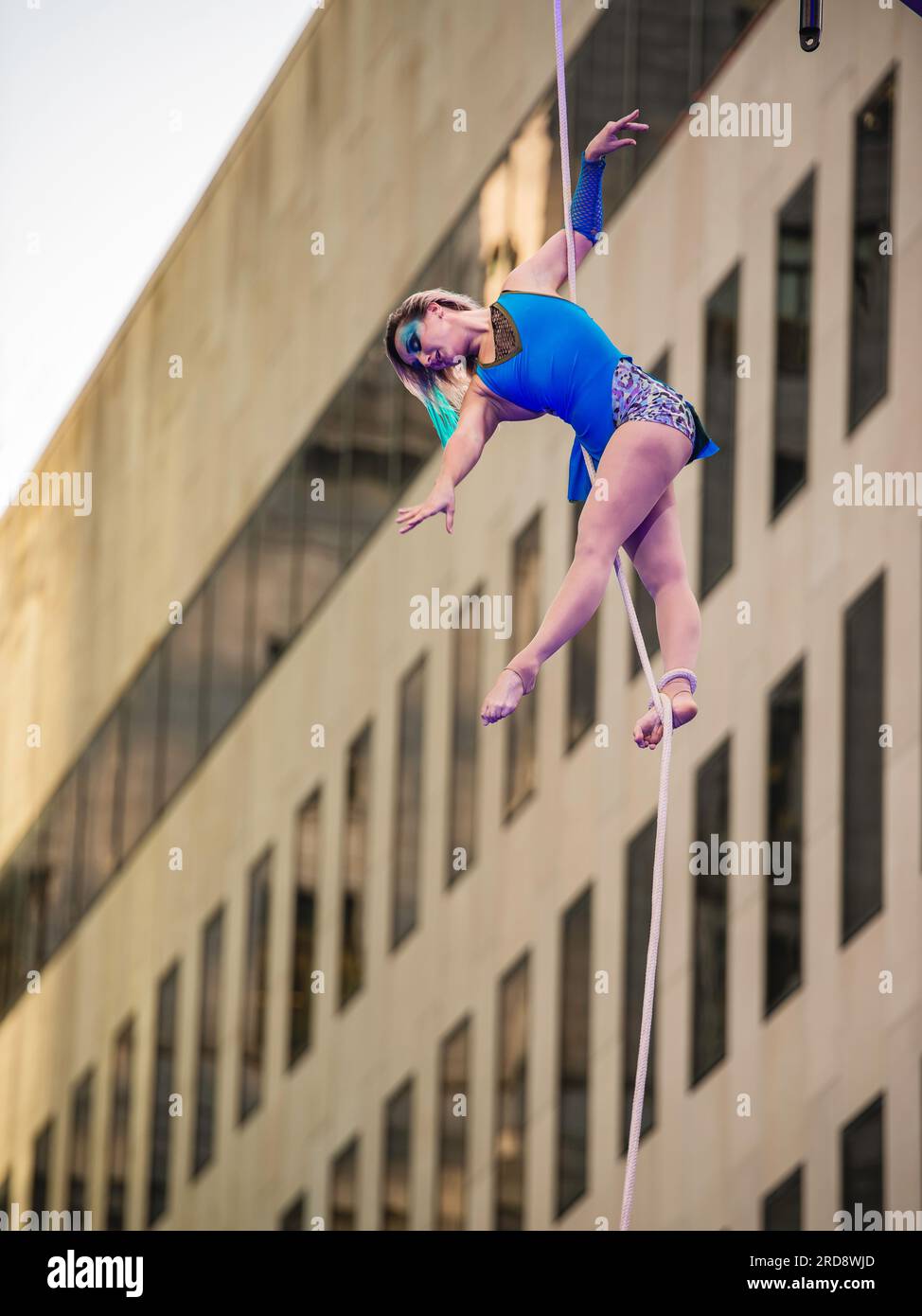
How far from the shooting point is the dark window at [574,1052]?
15508mm

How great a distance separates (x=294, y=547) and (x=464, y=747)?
2.82 meters

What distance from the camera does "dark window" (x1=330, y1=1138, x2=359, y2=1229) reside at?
16781 mm

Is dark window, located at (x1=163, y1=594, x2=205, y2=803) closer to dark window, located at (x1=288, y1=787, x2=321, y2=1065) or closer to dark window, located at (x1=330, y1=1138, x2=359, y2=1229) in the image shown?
dark window, located at (x1=288, y1=787, x2=321, y2=1065)

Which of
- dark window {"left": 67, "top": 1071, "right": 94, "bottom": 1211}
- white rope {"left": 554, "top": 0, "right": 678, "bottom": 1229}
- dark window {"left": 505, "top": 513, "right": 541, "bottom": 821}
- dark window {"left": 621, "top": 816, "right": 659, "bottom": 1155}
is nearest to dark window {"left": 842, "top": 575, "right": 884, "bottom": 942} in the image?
dark window {"left": 621, "top": 816, "right": 659, "bottom": 1155}

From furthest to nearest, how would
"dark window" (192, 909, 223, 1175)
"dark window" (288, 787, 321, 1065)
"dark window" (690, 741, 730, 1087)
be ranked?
"dark window" (192, 909, 223, 1175), "dark window" (288, 787, 321, 1065), "dark window" (690, 741, 730, 1087)

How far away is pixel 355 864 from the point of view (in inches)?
682

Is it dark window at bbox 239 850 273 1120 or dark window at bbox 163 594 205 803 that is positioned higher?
dark window at bbox 163 594 205 803

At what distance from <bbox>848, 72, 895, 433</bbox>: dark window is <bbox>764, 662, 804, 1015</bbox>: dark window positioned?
88.0 inches

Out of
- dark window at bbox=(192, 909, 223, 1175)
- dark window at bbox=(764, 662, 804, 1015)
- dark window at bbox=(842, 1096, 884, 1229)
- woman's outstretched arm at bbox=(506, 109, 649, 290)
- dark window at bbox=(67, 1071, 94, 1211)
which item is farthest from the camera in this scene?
dark window at bbox=(67, 1071, 94, 1211)

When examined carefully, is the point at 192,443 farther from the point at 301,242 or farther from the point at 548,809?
the point at 548,809

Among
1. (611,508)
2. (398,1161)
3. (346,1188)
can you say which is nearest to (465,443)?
(611,508)

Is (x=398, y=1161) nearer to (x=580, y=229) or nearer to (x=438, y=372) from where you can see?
(x=438, y=372)

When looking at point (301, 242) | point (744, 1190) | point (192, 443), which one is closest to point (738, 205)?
point (301, 242)

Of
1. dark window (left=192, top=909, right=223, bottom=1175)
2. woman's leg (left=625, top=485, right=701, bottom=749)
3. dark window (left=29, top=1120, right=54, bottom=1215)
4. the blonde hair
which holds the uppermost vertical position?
the blonde hair
